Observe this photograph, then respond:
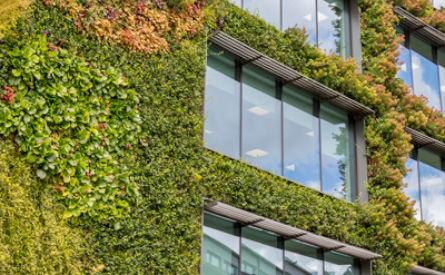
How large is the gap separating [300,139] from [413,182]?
5.56 meters

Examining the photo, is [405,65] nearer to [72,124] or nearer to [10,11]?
[72,124]

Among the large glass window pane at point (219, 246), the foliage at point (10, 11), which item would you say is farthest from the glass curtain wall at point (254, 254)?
the foliage at point (10, 11)

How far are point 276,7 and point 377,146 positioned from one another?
5164 millimetres

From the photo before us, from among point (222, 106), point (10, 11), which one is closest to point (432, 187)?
point (222, 106)

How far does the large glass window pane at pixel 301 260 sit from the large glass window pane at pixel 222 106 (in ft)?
9.25

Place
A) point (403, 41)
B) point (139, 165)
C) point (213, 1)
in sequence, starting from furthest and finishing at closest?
point (403, 41), point (213, 1), point (139, 165)

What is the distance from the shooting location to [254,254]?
16.9 meters

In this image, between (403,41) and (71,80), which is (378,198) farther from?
(71,80)

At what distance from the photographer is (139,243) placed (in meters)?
14.2

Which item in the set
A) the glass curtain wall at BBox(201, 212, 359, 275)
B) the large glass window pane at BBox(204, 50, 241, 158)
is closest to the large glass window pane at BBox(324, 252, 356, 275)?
the glass curtain wall at BBox(201, 212, 359, 275)

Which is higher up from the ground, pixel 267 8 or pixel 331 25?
pixel 331 25

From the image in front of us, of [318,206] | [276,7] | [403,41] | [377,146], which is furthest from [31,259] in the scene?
[403,41]

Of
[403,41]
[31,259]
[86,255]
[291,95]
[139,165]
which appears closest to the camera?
[31,259]

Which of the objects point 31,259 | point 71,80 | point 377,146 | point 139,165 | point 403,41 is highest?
point 403,41
